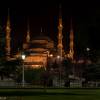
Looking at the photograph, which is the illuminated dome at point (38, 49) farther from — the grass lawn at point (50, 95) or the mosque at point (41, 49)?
the grass lawn at point (50, 95)

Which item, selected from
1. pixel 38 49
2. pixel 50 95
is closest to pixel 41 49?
pixel 38 49

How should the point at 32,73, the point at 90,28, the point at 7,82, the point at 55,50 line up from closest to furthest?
the point at 90,28, the point at 7,82, the point at 32,73, the point at 55,50

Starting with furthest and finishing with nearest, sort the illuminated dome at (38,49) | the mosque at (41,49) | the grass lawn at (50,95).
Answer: the illuminated dome at (38,49)
the mosque at (41,49)
the grass lawn at (50,95)

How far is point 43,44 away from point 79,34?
113 metres

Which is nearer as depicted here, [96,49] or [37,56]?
[96,49]

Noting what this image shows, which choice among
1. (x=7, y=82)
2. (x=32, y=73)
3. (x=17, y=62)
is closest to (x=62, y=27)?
(x=32, y=73)

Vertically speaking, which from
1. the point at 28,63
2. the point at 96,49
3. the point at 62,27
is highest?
the point at 62,27

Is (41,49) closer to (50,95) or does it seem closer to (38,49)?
(38,49)

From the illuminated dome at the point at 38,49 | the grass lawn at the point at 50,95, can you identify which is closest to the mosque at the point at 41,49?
the illuminated dome at the point at 38,49

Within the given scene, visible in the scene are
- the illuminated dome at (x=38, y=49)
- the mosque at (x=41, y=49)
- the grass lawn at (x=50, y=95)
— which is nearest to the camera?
the grass lawn at (x=50, y=95)

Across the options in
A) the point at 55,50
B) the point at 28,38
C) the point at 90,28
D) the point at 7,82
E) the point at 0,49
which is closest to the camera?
the point at 90,28

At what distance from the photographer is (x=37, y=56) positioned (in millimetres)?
129750

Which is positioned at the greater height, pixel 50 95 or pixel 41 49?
pixel 41 49

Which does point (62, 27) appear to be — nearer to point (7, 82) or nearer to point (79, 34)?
point (7, 82)
